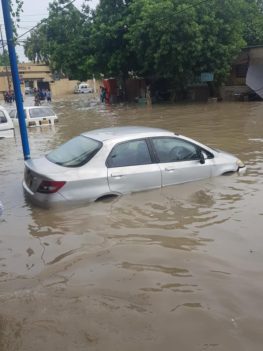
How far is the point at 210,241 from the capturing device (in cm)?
547

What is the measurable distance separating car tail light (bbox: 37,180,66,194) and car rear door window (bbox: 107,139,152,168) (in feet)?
2.82

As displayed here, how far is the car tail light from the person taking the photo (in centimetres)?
621

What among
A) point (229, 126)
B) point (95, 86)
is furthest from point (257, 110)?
point (95, 86)

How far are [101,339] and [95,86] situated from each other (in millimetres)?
69559

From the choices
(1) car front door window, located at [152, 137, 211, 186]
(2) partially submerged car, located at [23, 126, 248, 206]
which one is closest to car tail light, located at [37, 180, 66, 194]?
(2) partially submerged car, located at [23, 126, 248, 206]

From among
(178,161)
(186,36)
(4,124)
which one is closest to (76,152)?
(178,161)

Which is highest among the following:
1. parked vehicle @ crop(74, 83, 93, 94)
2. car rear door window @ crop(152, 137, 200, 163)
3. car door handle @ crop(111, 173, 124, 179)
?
car rear door window @ crop(152, 137, 200, 163)

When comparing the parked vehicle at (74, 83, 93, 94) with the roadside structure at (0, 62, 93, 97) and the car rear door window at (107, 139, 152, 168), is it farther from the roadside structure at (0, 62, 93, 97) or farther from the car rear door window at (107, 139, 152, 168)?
the car rear door window at (107, 139, 152, 168)

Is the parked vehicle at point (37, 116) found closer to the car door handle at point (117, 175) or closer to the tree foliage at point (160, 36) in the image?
the tree foliage at point (160, 36)

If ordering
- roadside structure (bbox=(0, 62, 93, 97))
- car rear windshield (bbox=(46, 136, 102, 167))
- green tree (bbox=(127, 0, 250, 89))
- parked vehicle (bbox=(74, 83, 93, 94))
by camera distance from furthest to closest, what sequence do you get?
roadside structure (bbox=(0, 62, 93, 97)) < parked vehicle (bbox=(74, 83, 93, 94)) < green tree (bbox=(127, 0, 250, 89)) < car rear windshield (bbox=(46, 136, 102, 167))

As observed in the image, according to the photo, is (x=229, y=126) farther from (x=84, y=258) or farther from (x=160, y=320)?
(x=160, y=320)

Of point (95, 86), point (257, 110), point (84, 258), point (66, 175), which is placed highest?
point (66, 175)

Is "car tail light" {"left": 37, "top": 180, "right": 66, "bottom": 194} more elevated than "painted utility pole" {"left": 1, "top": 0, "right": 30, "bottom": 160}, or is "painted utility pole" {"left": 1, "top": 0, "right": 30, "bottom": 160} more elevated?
"painted utility pole" {"left": 1, "top": 0, "right": 30, "bottom": 160}

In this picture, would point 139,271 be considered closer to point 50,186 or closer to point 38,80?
point 50,186
